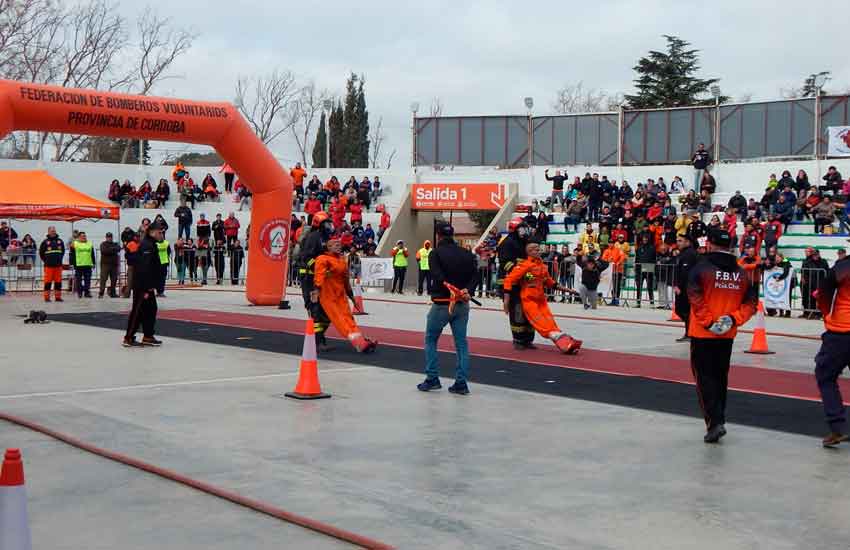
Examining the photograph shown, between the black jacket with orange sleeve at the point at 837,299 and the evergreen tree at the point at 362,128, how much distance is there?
74.8 metres

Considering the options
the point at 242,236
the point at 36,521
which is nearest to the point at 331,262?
the point at 36,521

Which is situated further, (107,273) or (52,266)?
(107,273)

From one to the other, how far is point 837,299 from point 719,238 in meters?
1.07

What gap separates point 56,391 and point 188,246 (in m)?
23.2

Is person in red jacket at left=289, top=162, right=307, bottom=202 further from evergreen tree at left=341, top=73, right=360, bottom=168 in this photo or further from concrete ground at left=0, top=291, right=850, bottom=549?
evergreen tree at left=341, top=73, right=360, bottom=168

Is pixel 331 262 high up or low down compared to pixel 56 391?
up

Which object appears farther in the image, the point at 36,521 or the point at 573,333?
the point at 573,333

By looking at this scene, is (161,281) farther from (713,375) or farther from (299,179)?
(299,179)

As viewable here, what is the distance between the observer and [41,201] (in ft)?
81.7

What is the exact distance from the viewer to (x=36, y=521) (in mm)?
5691

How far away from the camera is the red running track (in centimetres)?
1167

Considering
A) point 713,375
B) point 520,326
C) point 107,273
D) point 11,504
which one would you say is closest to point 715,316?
point 713,375

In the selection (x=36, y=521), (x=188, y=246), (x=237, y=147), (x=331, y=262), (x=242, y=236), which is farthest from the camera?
(x=242, y=236)

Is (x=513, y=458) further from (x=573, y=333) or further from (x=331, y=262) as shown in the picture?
(x=573, y=333)
